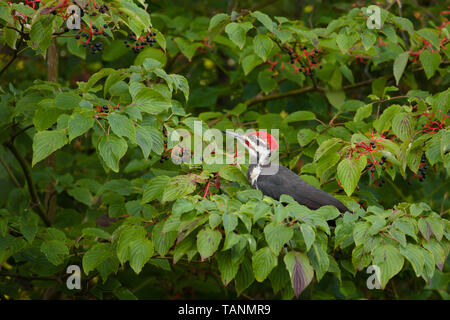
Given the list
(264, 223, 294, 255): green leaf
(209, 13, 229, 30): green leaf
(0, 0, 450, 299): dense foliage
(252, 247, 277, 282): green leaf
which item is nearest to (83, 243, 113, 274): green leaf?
(0, 0, 450, 299): dense foliage

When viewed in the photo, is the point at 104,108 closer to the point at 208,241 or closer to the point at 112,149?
the point at 112,149

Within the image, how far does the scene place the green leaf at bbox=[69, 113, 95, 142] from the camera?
3.29 m

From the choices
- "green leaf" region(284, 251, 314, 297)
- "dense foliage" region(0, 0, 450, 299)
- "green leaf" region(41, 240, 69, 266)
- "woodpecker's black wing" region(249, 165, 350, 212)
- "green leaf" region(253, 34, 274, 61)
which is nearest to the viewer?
"green leaf" region(284, 251, 314, 297)

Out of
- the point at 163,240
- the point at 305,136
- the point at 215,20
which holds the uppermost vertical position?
the point at 215,20

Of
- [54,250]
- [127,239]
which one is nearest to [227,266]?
[127,239]

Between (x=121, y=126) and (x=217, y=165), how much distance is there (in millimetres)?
728

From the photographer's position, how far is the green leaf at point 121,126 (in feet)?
11.0

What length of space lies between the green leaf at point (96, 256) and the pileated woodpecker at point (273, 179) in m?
1.23

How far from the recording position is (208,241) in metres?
3.04

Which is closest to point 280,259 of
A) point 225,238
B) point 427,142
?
point 225,238

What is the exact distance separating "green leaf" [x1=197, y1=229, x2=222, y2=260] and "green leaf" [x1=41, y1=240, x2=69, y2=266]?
129cm

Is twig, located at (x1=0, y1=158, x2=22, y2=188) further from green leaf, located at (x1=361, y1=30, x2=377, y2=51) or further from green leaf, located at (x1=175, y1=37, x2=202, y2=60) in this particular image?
green leaf, located at (x1=361, y1=30, x2=377, y2=51)

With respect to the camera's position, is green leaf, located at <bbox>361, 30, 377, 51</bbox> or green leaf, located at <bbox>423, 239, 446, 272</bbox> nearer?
green leaf, located at <bbox>423, 239, 446, 272</bbox>

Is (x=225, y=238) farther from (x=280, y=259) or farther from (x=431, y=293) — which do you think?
(x=431, y=293)
